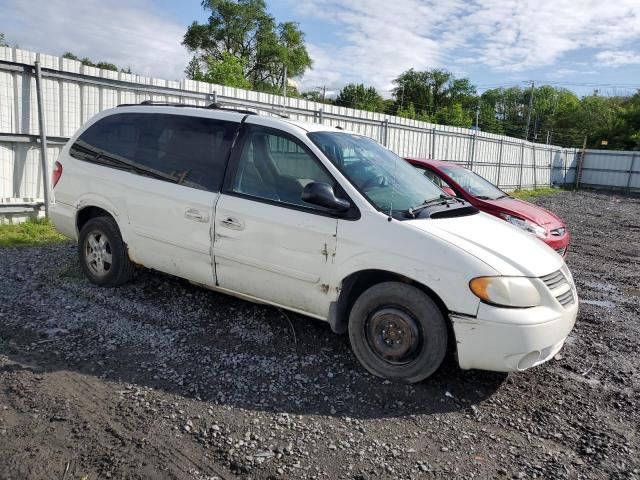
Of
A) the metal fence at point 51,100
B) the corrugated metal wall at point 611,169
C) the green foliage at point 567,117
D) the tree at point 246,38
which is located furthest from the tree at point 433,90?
the metal fence at point 51,100

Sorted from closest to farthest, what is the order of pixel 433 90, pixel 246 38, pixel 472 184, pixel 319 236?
pixel 319 236
pixel 472 184
pixel 246 38
pixel 433 90

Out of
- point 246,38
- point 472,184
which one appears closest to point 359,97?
point 246,38

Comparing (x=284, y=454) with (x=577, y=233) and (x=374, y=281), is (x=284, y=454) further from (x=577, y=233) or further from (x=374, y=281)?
(x=577, y=233)

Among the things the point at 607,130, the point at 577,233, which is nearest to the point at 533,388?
the point at 577,233

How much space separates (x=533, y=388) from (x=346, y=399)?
151cm

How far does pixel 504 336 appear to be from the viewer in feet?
10.9

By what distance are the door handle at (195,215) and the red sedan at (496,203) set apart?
3772mm

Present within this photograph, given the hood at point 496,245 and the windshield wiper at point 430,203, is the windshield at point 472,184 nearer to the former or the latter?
the windshield wiper at point 430,203

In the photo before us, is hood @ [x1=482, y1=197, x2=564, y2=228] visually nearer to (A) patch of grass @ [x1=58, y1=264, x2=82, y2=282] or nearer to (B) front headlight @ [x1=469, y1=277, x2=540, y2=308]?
(B) front headlight @ [x1=469, y1=277, x2=540, y2=308]

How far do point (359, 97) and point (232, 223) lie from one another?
57.1 metres

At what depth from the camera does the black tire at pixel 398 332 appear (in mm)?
3488

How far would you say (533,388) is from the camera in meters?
3.85

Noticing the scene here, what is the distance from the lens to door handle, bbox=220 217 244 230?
4.09 meters

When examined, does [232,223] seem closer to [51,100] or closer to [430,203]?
[430,203]
